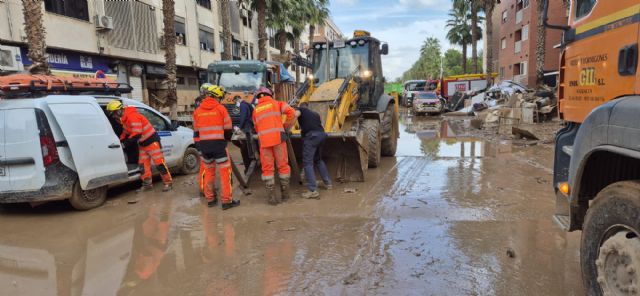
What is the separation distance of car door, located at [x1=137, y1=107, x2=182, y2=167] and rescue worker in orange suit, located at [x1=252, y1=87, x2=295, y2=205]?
248 cm

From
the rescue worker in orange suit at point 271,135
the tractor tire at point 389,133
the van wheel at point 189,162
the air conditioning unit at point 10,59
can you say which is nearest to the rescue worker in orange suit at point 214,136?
the rescue worker in orange suit at point 271,135

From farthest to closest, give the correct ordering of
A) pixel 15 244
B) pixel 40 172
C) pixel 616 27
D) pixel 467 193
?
pixel 467 193
pixel 40 172
pixel 15 244
pixel 616 27

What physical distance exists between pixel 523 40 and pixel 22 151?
1423 inches

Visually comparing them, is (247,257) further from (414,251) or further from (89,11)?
(89,11)

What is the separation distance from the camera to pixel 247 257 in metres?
4.01

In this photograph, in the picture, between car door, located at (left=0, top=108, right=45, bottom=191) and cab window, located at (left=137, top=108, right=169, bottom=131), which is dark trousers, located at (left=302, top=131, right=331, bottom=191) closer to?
cab window, located at (left=137, top=108, right=169, bottom=131)

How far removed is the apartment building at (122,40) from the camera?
13.6 metres

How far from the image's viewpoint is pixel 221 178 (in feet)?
19.0

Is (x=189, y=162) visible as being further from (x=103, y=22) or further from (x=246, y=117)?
(x=103, y=22)

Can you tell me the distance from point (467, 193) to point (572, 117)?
2.94m

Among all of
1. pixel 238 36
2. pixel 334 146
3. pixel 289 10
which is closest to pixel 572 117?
pixel 334 146

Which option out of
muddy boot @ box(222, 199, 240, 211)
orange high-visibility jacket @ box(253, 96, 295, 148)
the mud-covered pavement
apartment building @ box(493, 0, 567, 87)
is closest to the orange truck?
the mud-covered pavement

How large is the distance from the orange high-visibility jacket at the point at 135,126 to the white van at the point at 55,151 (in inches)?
20.0

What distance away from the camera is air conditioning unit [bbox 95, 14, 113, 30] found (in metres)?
16.3
